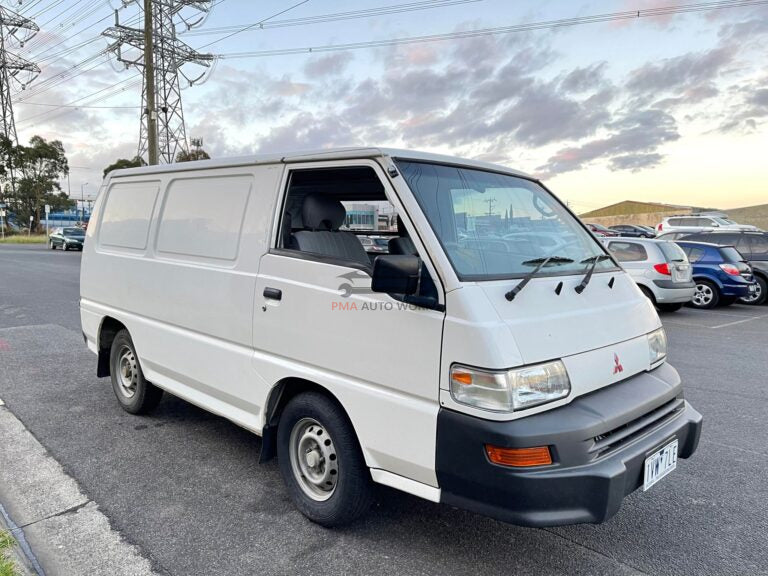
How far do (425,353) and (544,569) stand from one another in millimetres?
1270

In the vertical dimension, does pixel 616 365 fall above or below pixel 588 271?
below

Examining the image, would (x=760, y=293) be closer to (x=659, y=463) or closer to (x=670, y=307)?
(x=670, y=307)

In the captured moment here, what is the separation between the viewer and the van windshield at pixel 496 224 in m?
2.71

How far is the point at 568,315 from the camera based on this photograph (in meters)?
2.59

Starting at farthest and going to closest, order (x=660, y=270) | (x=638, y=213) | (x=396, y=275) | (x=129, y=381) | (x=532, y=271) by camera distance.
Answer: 1. (x=638, y=213)
2. (x=660, y=270)
3. (x=129, y=381)
4. (x=532, y=271)
5. (x=396, y=275)

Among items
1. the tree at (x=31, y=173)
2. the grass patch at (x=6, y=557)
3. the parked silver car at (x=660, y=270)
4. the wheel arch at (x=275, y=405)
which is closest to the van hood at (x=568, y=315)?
the wheel arch at (x=275, y=405)

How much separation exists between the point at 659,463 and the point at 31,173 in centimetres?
6613

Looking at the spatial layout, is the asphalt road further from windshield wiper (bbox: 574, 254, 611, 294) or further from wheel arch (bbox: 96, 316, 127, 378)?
windshield wiper (bbox: 574, 254, 611, 294)

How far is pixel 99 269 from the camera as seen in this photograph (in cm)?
484

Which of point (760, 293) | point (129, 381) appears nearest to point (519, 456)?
point (129, 381)

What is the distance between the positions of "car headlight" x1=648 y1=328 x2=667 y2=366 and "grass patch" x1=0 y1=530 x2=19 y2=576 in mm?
3353

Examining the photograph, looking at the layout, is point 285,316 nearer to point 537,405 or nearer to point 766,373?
point 537,405

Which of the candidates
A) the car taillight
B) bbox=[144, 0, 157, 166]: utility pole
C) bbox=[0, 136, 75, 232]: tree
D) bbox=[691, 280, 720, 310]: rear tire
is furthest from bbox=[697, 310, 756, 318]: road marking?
bbox=[0, 136, 75, 232]: tree

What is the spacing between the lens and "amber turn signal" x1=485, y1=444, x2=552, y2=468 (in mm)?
2209
